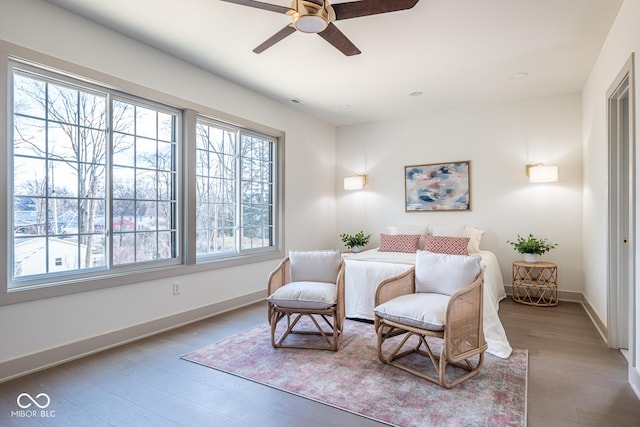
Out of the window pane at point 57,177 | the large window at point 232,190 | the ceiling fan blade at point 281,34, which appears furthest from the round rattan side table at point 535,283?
the window pane at point 57,177

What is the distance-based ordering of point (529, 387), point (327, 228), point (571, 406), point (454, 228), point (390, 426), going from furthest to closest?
1. point (327, 228)
2. point (454, 228)
3. point (529, 387)
4. point (571, 406)
5. point (390, 426)

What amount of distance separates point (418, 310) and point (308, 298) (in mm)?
935

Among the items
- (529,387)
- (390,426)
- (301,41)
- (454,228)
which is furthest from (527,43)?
(390,426)

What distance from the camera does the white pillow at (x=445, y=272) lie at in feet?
8.69

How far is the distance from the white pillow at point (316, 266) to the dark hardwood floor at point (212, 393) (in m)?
1.05

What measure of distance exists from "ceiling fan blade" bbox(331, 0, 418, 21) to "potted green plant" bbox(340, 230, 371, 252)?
12.9 ft

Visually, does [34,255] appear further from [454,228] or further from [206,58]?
[454,228]

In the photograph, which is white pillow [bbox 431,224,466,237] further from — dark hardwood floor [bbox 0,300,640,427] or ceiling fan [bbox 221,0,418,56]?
ceiling fan [bbox 221,0,418,56]

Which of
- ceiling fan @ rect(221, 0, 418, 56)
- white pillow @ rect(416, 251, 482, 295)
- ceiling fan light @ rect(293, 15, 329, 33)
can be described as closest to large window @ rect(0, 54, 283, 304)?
ceiling fan @ rect(221, 0, 418, 56)

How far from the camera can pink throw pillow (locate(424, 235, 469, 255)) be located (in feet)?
14.2

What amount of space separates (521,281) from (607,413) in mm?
2941

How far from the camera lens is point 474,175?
5.30m

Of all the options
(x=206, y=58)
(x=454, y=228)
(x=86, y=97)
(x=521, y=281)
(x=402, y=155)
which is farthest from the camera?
(x=402, y=155)

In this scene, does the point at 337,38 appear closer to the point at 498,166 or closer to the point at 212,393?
the point at 212,393
